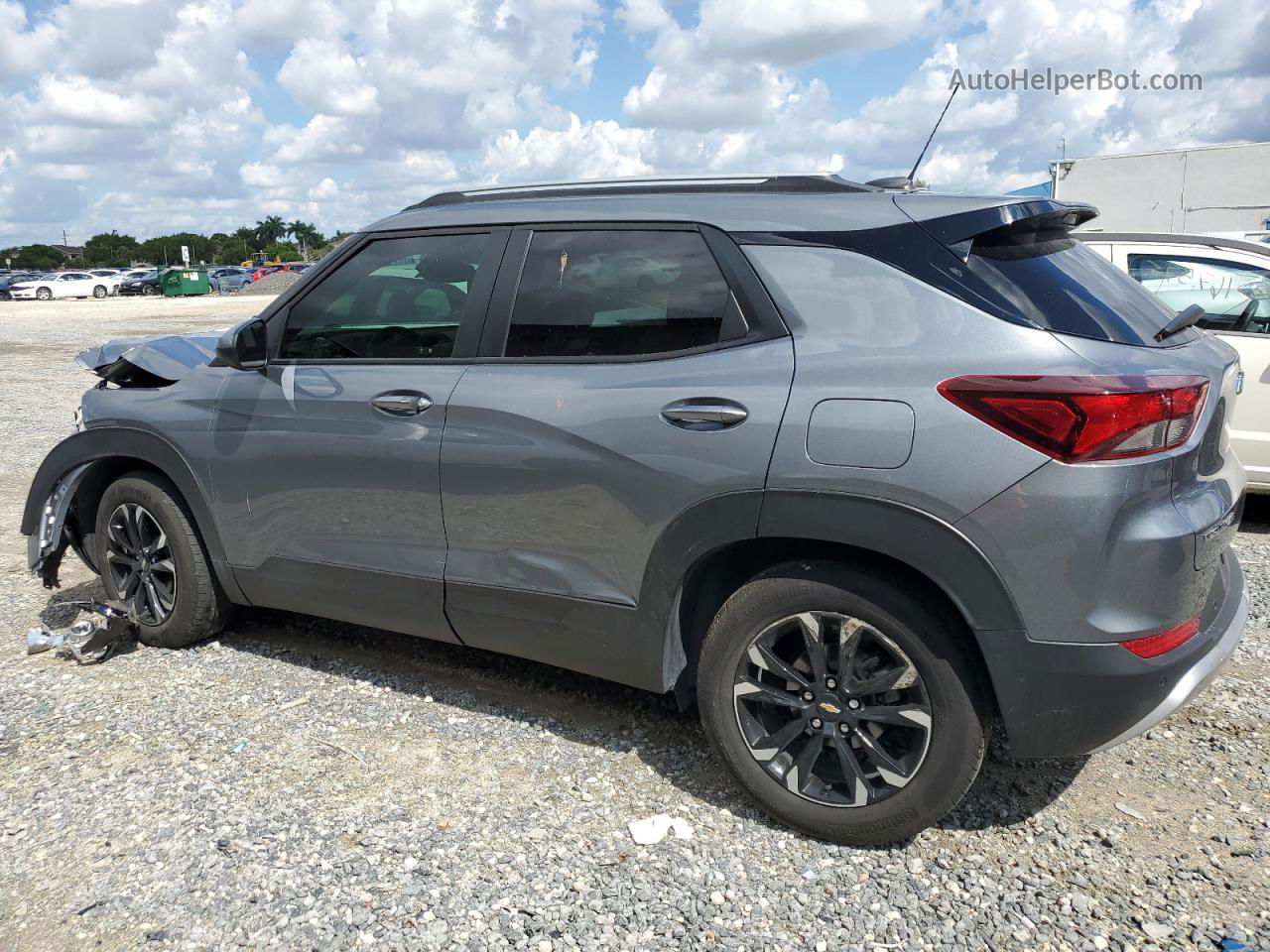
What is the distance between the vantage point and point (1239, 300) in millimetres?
6254

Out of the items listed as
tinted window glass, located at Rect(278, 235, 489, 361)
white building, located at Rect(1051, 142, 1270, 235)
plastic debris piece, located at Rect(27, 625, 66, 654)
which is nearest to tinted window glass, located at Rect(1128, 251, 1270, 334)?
tinted window glass, located at Rect(278, 235, 489, 361)

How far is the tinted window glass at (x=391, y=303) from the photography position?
3.61 meters

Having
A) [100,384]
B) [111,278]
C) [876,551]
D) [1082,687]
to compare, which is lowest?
[1082,687]

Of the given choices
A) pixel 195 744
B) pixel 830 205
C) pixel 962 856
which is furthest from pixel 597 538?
pixel 195 744

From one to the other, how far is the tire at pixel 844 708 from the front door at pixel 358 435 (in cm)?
114

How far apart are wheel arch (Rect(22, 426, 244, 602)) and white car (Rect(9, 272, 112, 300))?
54.3m

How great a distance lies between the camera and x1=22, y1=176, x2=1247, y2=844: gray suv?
2580 mm

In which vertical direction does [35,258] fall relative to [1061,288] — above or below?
above

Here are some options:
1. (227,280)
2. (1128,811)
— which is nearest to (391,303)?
(1128,811)

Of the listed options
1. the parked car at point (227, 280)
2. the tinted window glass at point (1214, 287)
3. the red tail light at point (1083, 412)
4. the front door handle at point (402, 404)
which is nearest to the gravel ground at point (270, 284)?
the parked car at point (227, 280)

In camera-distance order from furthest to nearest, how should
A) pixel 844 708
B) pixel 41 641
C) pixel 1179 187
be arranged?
pixel 1179 187
pixel 41 641
pixel 844 708

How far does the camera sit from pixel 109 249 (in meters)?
116

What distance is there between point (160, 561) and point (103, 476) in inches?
21.5

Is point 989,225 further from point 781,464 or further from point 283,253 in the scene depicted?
point 283,253
